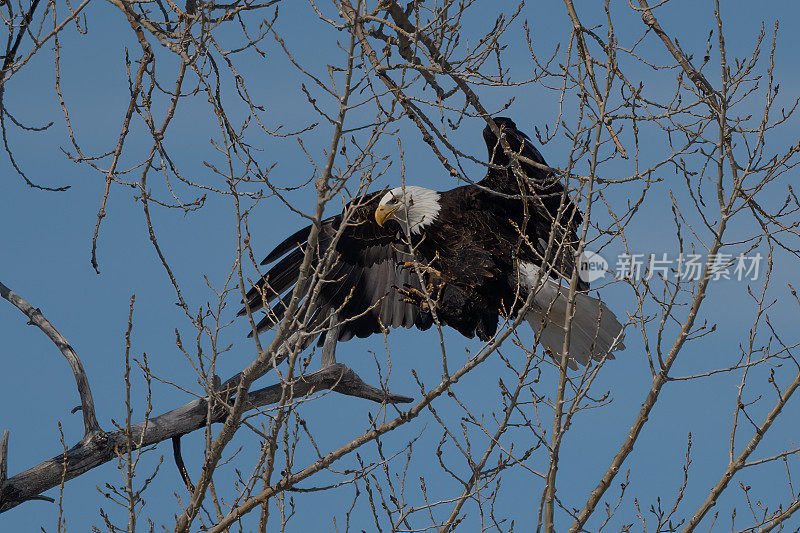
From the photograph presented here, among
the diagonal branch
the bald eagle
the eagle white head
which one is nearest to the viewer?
the diagonal branch

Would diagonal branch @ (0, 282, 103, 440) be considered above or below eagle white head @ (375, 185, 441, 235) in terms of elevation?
below

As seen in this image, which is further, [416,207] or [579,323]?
[416,207]

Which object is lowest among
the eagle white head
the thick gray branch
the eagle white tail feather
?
the thick gray branch

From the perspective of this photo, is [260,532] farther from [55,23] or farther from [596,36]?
[596,36]

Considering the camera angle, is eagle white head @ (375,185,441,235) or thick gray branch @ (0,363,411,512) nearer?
thick gray branch @ (0,363,411,512)

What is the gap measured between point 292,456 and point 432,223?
2.60 metres

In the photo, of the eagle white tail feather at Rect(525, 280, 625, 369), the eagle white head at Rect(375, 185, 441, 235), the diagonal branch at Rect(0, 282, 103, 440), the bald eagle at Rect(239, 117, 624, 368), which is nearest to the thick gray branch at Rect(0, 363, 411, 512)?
the diagonal branch at Rect(0, 282, 103, 440)

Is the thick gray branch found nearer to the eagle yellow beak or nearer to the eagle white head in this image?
the eagle yellow beak

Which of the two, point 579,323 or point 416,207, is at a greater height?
point 416,207

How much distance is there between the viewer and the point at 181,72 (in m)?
3.17

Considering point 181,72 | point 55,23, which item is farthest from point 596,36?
point 55,23

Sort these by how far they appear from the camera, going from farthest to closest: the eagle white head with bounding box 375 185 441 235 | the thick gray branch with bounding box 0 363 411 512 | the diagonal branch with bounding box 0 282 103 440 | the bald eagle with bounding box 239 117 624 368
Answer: the eagle white head with bounding box 375 185 441 235 → the bald eagle with bounding box 239 117 624 368 → the diagonal branch with bounding box 0 282 103 440 → the thick gray branch with bounding box 0 363 411 512

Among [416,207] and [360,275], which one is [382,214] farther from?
[360,275]

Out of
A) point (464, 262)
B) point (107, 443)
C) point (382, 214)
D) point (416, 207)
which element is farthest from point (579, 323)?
point (107, 443)
